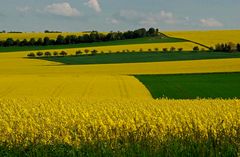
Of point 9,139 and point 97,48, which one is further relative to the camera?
point 97,48

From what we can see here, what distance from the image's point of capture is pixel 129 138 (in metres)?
8.83

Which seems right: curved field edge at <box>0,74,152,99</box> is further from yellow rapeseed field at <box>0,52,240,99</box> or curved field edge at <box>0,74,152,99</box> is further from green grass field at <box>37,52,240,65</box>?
green grass field at <box>37,52,240,65</box>

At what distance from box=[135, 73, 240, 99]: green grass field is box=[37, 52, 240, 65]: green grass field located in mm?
22616

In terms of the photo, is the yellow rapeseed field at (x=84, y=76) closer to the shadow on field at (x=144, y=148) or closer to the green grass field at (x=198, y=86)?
the green grass field at (x=198, y=86)

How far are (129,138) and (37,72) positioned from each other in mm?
57929

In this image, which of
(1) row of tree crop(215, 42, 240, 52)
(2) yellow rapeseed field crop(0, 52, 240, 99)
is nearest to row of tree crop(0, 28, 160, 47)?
(2) yellow rapeseed field crop(0, 52, 240, 99)

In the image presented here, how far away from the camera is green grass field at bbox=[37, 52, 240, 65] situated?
77375 mm

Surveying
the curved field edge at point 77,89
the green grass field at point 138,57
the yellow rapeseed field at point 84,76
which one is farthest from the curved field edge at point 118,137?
the green grass field at point 138,57

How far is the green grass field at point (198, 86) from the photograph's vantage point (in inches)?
1452

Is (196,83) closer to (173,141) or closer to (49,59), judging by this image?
(173,141)

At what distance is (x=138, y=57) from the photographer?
82625 millimetres

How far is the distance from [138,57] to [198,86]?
39749mm

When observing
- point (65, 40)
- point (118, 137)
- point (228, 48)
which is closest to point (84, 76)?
point (228, 48)

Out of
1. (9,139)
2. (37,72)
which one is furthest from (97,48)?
(9,139)
